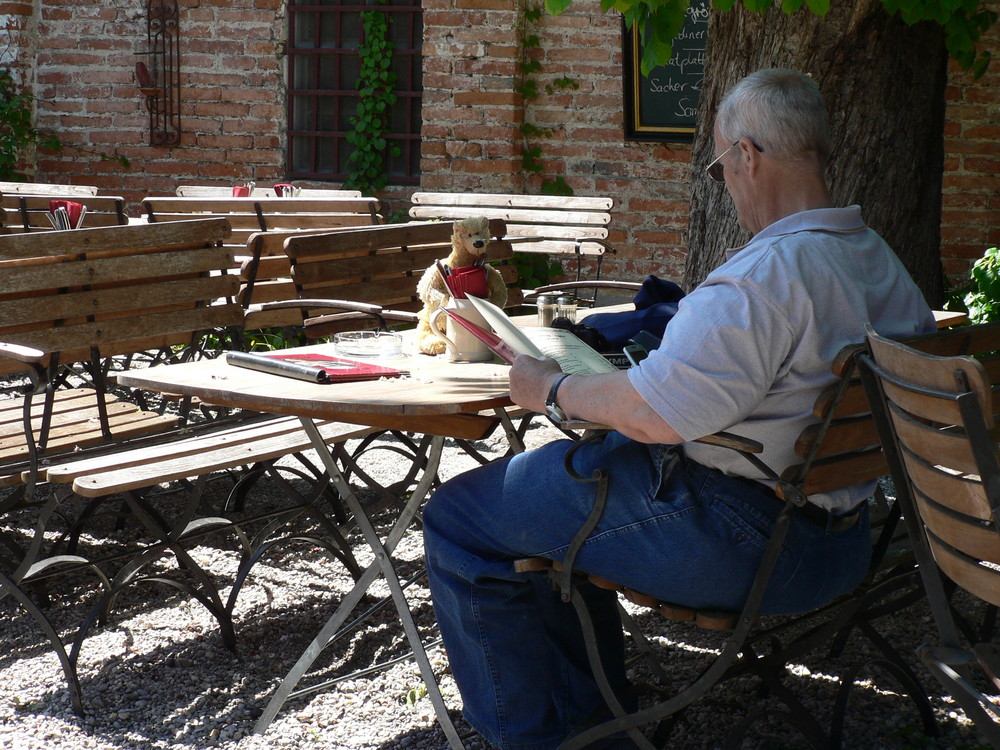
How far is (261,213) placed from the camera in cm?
554

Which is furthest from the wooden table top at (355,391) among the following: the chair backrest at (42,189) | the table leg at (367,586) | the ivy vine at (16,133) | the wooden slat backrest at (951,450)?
the ivy vine at (16,133)

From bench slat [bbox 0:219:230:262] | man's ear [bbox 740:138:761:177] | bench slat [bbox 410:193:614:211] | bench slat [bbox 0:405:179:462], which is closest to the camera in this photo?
man's ear [bbox 740:138:761:177]

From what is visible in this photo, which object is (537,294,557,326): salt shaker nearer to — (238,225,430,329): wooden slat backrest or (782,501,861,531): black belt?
(782,501,861,531): black belt

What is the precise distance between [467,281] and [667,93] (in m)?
5.88

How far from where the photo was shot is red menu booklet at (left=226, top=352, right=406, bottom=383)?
82.7 inches

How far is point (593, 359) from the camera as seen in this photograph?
2139 millimetres

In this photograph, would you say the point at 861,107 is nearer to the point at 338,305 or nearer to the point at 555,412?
the point at 338,305

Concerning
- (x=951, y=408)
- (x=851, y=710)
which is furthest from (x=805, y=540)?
(x=851, y=710)

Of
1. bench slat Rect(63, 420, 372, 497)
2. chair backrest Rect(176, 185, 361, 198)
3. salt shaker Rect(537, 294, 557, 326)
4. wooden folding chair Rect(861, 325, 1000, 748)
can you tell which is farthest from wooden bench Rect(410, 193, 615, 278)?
wooden folding chair Rect(861, 325, 1000, 748)

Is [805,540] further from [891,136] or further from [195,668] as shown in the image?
[891,136]

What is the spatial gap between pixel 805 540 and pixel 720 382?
0.37 metres

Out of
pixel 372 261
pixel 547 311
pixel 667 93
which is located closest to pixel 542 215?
pixel 667 93

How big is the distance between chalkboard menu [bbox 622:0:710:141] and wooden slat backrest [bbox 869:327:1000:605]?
652 centimetres

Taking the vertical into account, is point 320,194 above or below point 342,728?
above
